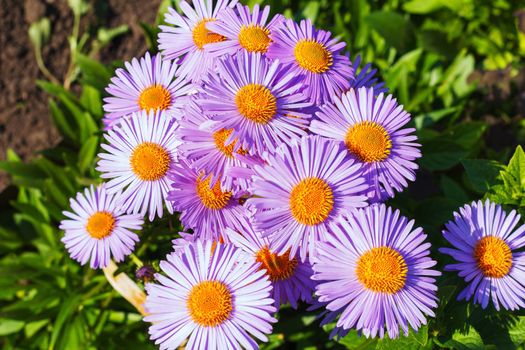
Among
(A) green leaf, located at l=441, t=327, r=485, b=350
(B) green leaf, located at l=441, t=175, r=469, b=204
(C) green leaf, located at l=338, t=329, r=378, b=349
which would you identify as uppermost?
(B) green leaf, located at l=441, t=175, r=469, b=204

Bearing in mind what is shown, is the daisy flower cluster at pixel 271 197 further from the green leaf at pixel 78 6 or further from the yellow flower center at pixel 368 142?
the green leaf at pixel 78 6

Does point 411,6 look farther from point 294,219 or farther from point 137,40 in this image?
point 294,219

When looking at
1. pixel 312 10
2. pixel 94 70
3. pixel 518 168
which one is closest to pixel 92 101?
pixel 94 70

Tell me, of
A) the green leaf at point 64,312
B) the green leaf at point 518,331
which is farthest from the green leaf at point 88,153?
the green leaf at point 518,331

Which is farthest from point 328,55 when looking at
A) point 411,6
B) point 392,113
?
point 411,6

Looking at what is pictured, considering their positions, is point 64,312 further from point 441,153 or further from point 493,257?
point 441,153

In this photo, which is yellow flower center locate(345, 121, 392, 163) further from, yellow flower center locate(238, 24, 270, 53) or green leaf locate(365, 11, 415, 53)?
green leaf locate(365, 11, 415, 53)

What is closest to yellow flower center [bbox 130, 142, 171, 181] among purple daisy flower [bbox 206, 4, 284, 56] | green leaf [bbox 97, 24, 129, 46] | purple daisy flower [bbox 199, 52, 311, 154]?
purple daisy flower [bbox 199, 52, 311, 154]
